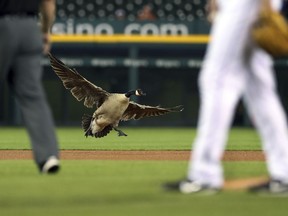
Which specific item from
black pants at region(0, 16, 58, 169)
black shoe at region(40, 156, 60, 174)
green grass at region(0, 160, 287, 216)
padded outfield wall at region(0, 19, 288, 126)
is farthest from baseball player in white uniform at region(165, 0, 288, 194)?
padded outfield wall at region(0, 19, 288, 126)

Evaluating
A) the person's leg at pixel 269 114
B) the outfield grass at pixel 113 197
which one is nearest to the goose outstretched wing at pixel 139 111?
the outfield grass at pixel 113 197

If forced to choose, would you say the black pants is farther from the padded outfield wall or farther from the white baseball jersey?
the padded outfield wall

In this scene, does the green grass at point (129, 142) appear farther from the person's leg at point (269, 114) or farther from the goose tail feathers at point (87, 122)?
the person's leg at point (269, 114)

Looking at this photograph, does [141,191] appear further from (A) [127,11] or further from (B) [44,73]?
(A) [127,11]

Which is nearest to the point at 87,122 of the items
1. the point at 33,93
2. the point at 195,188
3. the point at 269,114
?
the point at 33,93

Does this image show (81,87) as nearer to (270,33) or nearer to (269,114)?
(269,114)

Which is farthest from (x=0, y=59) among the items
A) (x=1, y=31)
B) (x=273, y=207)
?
(x=273, y=207)
